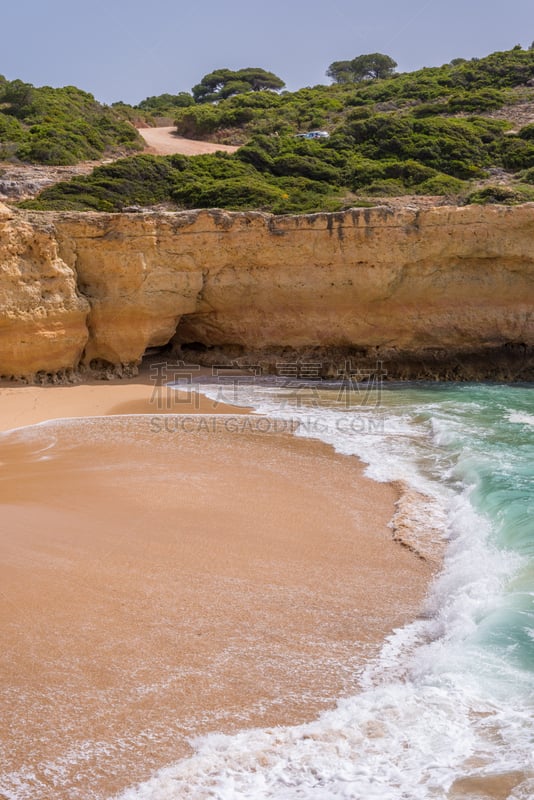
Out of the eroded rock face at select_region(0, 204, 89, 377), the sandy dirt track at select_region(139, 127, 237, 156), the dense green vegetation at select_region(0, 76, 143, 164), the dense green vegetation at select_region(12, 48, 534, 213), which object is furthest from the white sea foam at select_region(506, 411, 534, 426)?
the sandy dirt track at select_region(139, 127, 237, 156)

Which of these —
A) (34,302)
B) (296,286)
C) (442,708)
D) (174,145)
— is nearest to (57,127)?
(174,145)

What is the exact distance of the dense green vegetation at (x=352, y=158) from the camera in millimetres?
24281

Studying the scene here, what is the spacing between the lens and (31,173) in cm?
2698

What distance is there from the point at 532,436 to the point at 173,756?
26.8 ft

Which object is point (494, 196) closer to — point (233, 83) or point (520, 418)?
point (520, 418)

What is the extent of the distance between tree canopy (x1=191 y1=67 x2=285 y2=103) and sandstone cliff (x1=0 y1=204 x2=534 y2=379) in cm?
4132

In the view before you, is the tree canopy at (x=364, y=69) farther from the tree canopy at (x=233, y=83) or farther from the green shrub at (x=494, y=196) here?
the green shrub at (x=494, y=196)

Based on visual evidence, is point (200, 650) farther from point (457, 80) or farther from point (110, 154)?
point (457, 80)

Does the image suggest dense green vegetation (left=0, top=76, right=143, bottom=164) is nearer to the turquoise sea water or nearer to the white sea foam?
the white sea foam

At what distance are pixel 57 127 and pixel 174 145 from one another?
6933 millimetres

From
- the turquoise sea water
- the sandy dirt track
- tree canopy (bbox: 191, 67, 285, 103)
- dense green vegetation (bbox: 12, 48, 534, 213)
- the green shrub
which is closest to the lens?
the turquoise sea water

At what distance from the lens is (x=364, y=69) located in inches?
2207

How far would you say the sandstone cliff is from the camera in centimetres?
1370

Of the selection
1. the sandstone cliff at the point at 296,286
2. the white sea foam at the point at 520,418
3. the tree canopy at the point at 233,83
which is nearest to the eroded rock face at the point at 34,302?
the sandstone cliff at the point at 296,286
